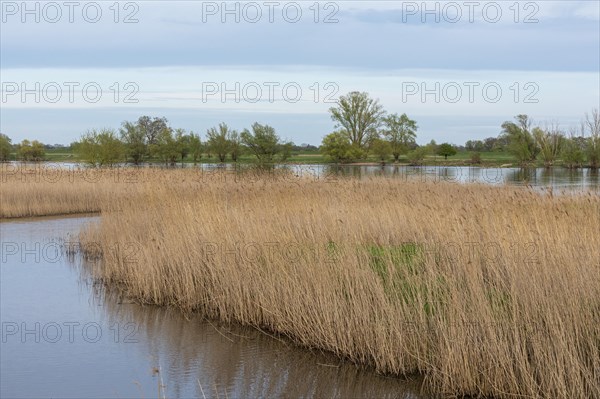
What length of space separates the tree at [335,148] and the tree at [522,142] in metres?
16.2

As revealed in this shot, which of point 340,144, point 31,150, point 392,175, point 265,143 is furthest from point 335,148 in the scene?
point 392,175

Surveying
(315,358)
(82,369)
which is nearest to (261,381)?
(315,358)

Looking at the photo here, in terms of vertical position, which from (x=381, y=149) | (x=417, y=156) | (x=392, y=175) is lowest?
(x=392, y=175)

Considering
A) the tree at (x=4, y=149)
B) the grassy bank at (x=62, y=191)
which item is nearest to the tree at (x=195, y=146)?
the tree at (x=4, y=149)

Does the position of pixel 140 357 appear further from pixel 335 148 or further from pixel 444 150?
pixel 444 150

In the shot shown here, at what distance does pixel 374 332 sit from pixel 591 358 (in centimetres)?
207

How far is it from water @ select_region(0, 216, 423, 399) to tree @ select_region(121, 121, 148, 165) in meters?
46.8

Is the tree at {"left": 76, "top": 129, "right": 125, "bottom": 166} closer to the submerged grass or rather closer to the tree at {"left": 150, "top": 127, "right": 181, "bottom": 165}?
the tree at {"left": 150, "top": 127, "right": 181, "bottom": 165}

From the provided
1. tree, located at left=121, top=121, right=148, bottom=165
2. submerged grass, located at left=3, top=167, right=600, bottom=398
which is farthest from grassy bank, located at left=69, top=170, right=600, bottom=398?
tree, located at left=121, top=121, right=148, bottom=165

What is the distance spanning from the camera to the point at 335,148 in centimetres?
6612

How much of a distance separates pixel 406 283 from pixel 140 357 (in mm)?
3188

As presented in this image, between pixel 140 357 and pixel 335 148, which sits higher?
pixel 335 148

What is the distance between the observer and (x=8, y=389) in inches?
255

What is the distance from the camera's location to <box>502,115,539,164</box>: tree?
60.6m
